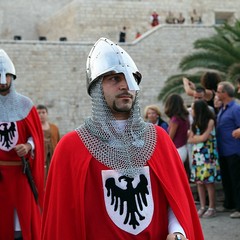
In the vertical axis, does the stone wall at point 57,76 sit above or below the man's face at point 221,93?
above

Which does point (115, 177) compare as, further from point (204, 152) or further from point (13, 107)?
point (204, 152)

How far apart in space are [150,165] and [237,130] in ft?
11.7

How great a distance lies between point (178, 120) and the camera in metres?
7.23

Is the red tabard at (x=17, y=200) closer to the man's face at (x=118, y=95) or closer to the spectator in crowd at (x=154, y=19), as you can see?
the man's face at (x=118, y=95)

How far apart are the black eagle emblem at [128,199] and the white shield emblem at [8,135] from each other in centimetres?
230

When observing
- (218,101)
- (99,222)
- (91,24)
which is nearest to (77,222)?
(99,222)

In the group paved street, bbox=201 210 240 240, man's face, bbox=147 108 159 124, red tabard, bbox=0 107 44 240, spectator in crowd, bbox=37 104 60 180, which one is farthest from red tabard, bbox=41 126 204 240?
spectator in crowd, bbox=37 104 60 180

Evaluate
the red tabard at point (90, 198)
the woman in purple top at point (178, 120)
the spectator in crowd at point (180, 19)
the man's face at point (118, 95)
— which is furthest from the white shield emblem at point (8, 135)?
the spectator in crowd at point (180, 19)

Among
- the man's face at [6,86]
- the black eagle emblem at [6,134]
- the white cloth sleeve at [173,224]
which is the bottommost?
the white cloth sleeve at [173,224]

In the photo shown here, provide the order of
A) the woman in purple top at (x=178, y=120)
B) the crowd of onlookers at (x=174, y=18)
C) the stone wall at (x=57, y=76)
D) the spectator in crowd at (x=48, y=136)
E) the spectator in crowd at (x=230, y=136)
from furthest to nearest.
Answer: the crowd of onlookers at (x=174, y=18)
the stone wall at (x=57, y=76)
the spectator in crowd at (x=48, y=136)
the woman in purple top at (x=178, y=120)
the spectator in crowd at (x=230, y=136)

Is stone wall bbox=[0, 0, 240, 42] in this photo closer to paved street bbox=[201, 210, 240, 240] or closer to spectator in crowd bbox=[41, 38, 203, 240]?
paved street bbox=[201, 210, 240, 240]

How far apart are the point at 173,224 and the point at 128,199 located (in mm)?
249

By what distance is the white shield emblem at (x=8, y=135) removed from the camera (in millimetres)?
4953

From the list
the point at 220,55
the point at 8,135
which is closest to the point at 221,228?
the point at 8,135
